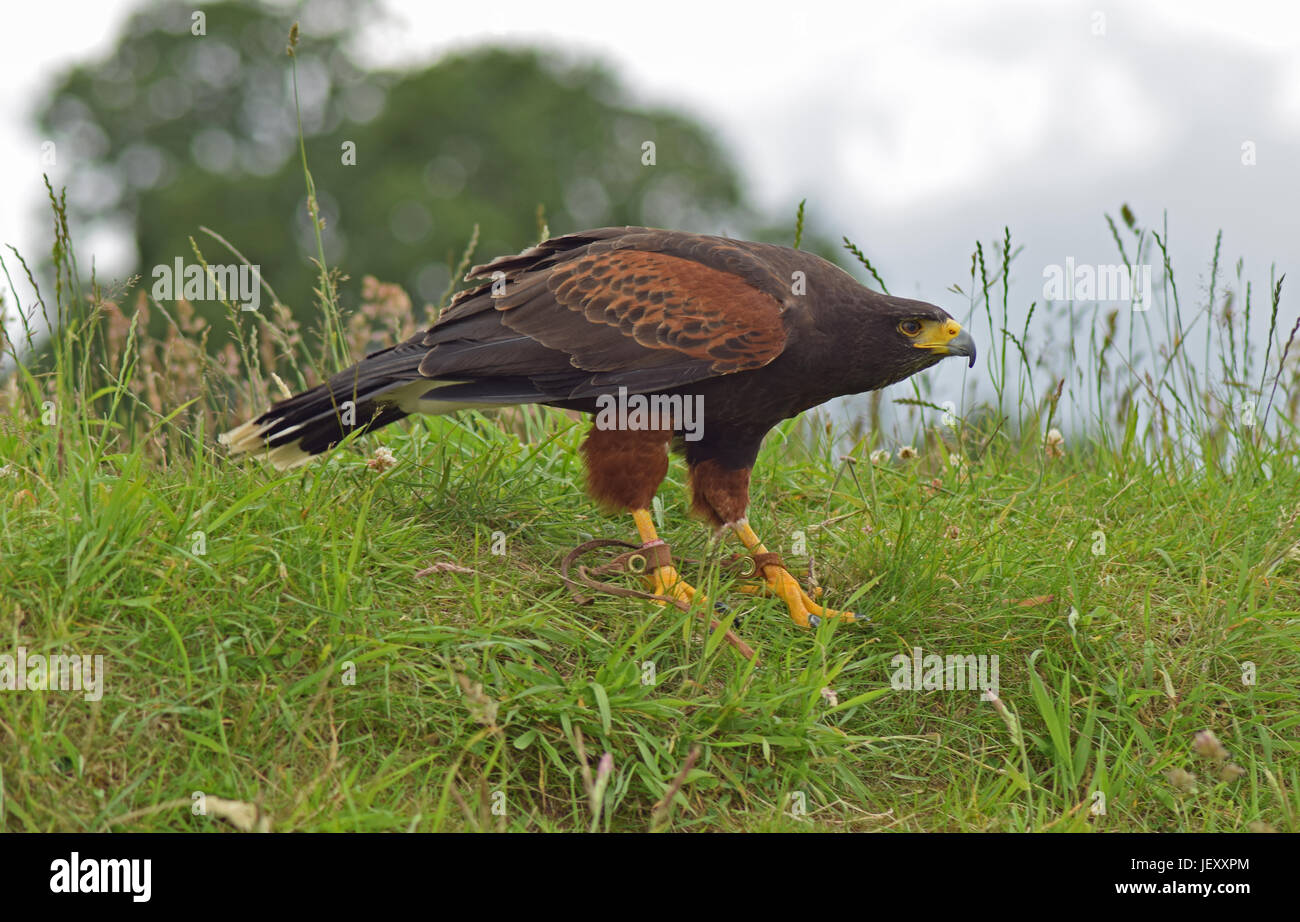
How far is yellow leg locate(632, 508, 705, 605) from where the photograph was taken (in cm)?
392

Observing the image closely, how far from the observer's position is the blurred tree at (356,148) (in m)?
23.4

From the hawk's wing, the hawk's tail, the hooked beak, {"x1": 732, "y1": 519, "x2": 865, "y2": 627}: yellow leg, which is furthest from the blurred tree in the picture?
{"x1": 732, "y1": 519, "x2": 865, "y2": 627}: yellow leg

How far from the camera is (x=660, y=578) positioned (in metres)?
3.96

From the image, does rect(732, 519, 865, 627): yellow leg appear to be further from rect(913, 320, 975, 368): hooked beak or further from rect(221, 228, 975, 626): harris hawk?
rect(913, 320, 975, 368): hooked beak

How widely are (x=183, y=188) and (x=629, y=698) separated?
76.5ft

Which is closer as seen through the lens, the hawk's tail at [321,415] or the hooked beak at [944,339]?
the hawk's tail at [321,415]

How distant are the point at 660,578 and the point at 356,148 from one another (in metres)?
22.9

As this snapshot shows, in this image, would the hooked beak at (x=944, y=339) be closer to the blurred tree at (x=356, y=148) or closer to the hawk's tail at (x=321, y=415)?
the hawk's tail at (x=321, y=415)

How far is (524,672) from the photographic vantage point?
10.6 feet

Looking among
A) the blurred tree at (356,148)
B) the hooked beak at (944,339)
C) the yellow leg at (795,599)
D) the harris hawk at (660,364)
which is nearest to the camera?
the yellow leg at (795,599)

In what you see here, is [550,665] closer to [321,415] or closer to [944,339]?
[321,415]

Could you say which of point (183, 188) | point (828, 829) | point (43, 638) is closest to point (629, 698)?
point (828, 829)

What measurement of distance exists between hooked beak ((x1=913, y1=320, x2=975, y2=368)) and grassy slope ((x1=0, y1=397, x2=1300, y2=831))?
1.75ft

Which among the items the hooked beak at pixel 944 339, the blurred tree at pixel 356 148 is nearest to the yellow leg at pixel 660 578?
the hooked beak at pixel 944 339
